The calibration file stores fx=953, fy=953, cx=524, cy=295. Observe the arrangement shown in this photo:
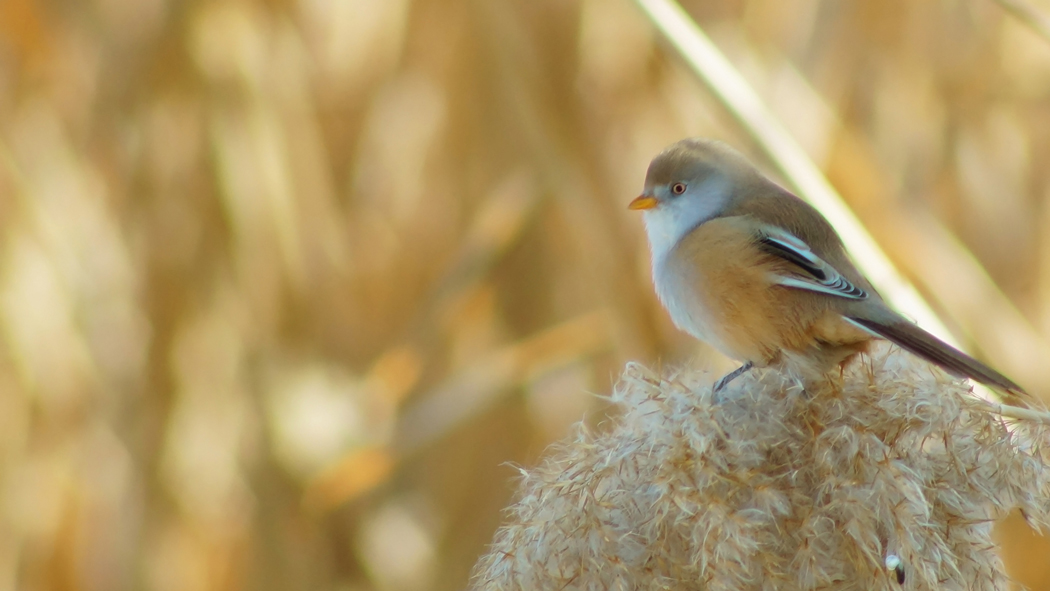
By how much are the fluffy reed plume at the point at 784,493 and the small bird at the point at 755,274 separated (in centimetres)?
9

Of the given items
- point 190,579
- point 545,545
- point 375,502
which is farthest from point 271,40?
point 545,545

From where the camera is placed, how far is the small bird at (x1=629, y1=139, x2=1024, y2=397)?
1.31 meters

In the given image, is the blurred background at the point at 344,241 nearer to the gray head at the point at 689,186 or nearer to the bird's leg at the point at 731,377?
the gray head at the point at 689,186

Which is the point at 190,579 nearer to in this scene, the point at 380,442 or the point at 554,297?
the point at 380,442

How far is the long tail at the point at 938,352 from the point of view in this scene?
3.56 ft

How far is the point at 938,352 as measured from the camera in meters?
1.14

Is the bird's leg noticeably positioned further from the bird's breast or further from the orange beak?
the orange beak

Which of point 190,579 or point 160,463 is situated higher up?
point 160,463

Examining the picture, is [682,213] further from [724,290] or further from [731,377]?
[731,377]

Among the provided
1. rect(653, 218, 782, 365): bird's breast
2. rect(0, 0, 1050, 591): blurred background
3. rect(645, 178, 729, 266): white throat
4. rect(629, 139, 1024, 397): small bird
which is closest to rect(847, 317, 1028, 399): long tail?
rect(629, 139, 1024, 397): small bird

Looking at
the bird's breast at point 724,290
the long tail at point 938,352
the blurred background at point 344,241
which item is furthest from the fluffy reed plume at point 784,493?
the blurred background at point 344,241

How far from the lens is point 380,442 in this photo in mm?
2660

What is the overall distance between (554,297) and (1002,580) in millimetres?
1913

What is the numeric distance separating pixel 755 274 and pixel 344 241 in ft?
5.34
